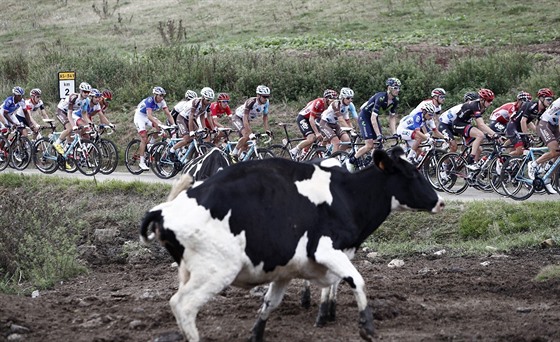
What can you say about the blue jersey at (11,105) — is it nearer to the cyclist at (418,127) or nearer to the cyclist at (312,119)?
the cyclist at (312,119)

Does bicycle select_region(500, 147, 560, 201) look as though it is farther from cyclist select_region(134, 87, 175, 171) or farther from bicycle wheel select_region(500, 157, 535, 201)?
cyclist select_region(134, 87, 175, 171)

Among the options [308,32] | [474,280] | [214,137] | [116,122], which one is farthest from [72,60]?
[474,280]

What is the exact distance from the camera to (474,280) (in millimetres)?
12711

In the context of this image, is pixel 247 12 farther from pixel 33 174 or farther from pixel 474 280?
pixel 474 280

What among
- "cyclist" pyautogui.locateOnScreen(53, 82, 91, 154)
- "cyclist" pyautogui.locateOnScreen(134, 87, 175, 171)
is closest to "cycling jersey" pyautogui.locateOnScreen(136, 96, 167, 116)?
"cyclist" pyautogui.locateOnScreen(134, 87, 175, 171)

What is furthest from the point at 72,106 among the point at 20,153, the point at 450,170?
the point at 450,170

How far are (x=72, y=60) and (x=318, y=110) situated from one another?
708 inches

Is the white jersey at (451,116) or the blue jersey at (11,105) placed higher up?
the white jersey at (451,116)

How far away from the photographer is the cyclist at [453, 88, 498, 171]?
21045 millimetres

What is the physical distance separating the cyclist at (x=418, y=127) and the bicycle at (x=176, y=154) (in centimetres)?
489

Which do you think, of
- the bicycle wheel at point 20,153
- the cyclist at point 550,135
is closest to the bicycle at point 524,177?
the cyclist at point 550,135

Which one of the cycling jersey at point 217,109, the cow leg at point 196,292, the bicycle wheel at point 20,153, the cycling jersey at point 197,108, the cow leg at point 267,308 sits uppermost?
the cow leg at point 196,292

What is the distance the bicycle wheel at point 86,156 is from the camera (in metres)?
26.7

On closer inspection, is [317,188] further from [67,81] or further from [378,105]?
[67,81]
